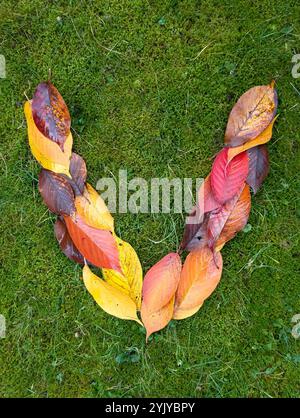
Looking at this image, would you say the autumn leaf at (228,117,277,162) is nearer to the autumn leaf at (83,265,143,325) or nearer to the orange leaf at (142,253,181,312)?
the orange leaf at (142,253,181,312)

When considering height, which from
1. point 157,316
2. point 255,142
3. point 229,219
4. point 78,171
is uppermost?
point 255,142

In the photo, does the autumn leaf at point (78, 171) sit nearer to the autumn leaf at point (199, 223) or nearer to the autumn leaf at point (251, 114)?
the autumn leaf at point (199, 223)

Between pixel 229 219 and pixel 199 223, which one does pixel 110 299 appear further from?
pixel 229 219

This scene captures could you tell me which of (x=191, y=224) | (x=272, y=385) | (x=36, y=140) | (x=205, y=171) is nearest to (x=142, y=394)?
(x=272, y=385)

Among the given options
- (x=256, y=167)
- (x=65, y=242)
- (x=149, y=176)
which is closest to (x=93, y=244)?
(x=65, y=242)

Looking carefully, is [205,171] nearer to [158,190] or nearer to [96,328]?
[158,190]

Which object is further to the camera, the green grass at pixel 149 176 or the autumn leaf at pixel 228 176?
the green grass at pixel 149 176

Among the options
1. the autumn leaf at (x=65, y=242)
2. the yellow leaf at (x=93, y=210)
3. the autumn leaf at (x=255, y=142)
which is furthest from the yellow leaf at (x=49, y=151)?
the autumn leaf at (x=255, y=142)
